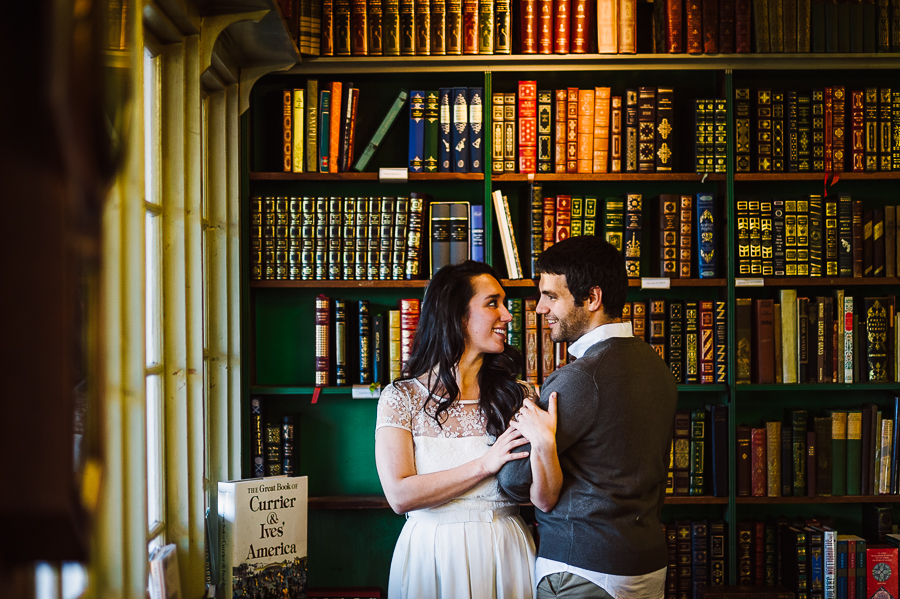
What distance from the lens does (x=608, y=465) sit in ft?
4.56

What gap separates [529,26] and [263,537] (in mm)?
2005

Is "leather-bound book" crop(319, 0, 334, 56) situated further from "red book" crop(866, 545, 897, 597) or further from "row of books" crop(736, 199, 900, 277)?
"red book" crop(866, 545, 897, 597)

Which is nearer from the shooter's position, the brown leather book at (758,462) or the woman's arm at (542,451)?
the woman's arm at (542,451)

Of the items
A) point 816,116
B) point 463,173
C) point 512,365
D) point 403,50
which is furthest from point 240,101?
point 816,116

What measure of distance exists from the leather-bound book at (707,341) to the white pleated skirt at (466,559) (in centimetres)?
121

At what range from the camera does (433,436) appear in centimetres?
164

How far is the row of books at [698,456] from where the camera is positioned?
2.47 metres

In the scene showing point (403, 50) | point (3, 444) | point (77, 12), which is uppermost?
point (403, 50)

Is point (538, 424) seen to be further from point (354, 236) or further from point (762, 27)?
point (762, 27)

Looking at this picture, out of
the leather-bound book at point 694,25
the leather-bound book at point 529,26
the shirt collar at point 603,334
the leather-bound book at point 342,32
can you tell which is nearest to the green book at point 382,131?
the leather-bound book at point 342,32

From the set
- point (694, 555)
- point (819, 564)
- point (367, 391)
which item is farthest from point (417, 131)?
point (819, 564)

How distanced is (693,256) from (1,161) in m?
2.63

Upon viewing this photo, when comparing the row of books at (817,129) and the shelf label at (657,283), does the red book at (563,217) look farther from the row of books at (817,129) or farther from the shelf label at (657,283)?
the row of books at (817,129)

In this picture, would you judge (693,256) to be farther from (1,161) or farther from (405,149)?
(1,161)
